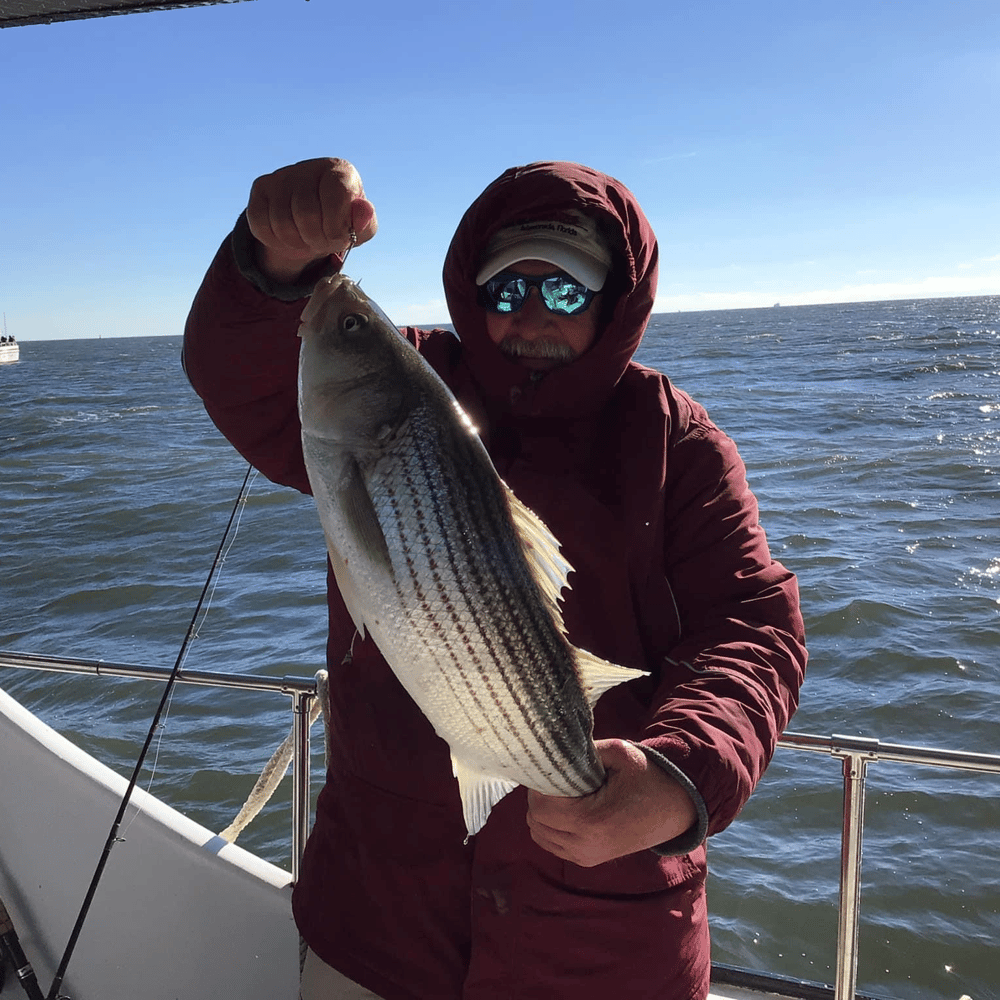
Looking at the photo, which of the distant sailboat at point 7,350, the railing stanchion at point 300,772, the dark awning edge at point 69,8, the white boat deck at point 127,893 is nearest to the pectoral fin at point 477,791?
the railing stanchion at point 300,772

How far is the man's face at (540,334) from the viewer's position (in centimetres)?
244

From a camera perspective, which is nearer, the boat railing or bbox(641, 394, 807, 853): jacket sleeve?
bbox(641, 394, 807, 853): jacket sleeve

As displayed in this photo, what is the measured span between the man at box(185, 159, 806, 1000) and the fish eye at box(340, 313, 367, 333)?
15cm

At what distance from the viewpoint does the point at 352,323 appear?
1.99 metres

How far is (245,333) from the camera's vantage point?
2078 millimetres

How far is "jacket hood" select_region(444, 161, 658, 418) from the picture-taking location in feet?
7.86

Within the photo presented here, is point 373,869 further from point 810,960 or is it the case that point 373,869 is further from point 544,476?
point 810,960

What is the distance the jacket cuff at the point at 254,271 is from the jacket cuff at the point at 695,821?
4.06 feet

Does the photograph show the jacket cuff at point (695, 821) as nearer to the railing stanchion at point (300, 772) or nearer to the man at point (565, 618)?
the man at point (565, 618)

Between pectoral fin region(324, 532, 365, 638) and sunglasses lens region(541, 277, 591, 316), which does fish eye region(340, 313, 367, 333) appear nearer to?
pectoral fin region(324, 532, 365, 638)

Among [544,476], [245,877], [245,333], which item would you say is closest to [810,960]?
[245,877]

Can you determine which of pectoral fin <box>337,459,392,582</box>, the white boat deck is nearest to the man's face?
pectoral fin <box>337,459,392,582</box>

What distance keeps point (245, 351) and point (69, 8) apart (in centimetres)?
263

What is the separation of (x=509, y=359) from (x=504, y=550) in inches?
30.1
